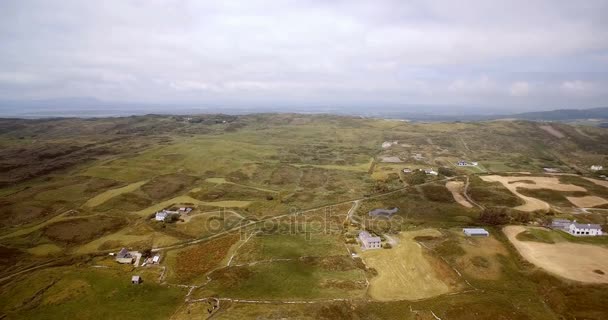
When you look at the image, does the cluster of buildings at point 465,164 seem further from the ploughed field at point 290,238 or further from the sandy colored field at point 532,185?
the sandy colored field at point 532,185

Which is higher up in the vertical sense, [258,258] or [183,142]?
[183,142]

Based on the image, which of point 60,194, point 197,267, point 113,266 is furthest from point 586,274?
point 60,194

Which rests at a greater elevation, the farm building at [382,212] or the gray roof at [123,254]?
the farm building at [382,212]

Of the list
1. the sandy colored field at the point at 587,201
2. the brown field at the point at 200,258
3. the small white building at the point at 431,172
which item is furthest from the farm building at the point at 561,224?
the brown field at the point at 200,258

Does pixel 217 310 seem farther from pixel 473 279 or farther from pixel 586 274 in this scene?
pixel 586 274

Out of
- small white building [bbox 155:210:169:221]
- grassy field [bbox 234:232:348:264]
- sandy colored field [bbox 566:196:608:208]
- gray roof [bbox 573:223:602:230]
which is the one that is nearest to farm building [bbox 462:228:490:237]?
gray roof [bbox 573:223:602:230]

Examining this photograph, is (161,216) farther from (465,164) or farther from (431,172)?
(465,164)

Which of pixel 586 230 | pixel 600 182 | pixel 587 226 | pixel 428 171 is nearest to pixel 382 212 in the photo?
pixel 586 230

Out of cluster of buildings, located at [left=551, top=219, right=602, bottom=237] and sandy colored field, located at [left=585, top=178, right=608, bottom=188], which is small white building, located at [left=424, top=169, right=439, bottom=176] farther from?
cluster of buildings, located at [left=551, top=219, right=602, bottom=237]
